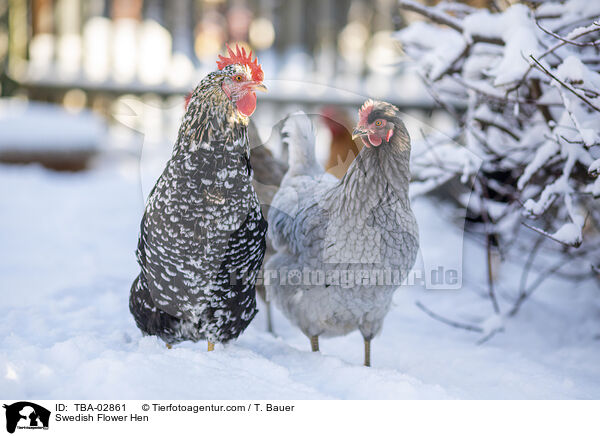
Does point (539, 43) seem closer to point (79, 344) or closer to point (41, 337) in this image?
point (79, 344)

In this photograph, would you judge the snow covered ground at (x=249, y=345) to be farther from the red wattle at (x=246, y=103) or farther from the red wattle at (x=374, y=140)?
the red wattle at (x=246, y=103)

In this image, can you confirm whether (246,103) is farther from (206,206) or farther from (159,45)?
(159,45)

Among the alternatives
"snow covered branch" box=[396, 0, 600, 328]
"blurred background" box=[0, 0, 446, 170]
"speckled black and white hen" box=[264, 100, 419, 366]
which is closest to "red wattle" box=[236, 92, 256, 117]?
"speckled black and white hen" box=[264, 100, 419, 366]

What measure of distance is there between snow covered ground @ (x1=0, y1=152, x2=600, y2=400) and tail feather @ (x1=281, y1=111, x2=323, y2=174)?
557 millimetres

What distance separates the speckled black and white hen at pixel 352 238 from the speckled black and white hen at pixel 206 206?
1.04 ft

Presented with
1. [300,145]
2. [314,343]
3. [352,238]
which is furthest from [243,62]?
[314,343]

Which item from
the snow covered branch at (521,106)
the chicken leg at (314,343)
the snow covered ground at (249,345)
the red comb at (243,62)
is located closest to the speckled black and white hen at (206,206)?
the red comb at (243,62)

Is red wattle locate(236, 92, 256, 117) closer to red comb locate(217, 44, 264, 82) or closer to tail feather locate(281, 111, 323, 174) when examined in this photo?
red comb locate(217, 44, 264, 82)

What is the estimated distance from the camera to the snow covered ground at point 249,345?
1.51 meters

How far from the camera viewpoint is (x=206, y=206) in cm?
154

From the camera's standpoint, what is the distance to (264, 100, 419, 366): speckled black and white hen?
1.73 meters
